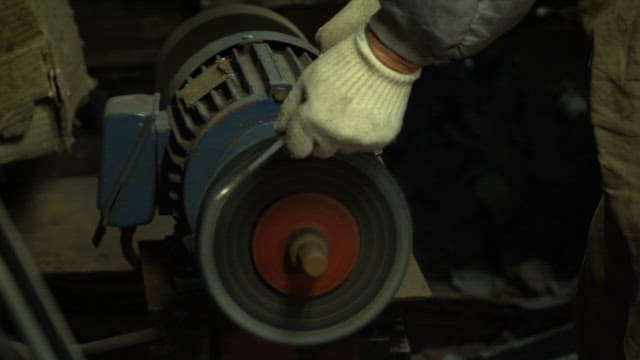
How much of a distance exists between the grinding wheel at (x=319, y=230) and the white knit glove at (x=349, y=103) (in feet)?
0.37

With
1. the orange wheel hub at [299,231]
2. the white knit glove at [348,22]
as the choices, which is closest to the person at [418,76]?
the orange wheel hub at [299,231]

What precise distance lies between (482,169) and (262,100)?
1.54 meters

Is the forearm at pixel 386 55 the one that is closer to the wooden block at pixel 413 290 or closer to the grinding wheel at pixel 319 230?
the grinding wheel at pixel 319 230

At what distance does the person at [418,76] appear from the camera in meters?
1.31

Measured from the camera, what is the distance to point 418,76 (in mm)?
1437

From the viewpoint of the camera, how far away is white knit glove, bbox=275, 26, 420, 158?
1.35m

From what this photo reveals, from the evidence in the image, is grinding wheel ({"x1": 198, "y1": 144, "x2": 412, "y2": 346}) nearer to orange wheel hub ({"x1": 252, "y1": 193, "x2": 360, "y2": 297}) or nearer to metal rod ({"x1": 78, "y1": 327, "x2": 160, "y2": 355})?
orange wheel hub ({"x1": 252, "y1": 193, "x2": 360, "y2": 297})

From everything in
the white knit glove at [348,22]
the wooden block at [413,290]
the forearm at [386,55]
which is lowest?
the wooden block at [413,290]

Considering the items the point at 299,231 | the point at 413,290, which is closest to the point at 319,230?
the point at 299,231

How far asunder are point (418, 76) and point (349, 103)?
0.15 meters

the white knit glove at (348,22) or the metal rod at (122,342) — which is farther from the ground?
the white knit glove at (348,22)

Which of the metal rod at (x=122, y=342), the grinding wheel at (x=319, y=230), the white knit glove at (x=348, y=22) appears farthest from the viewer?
the metal rod at (x=122, y=342)

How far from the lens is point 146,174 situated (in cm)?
176

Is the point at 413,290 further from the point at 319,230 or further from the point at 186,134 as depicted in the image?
the point at 186,134
